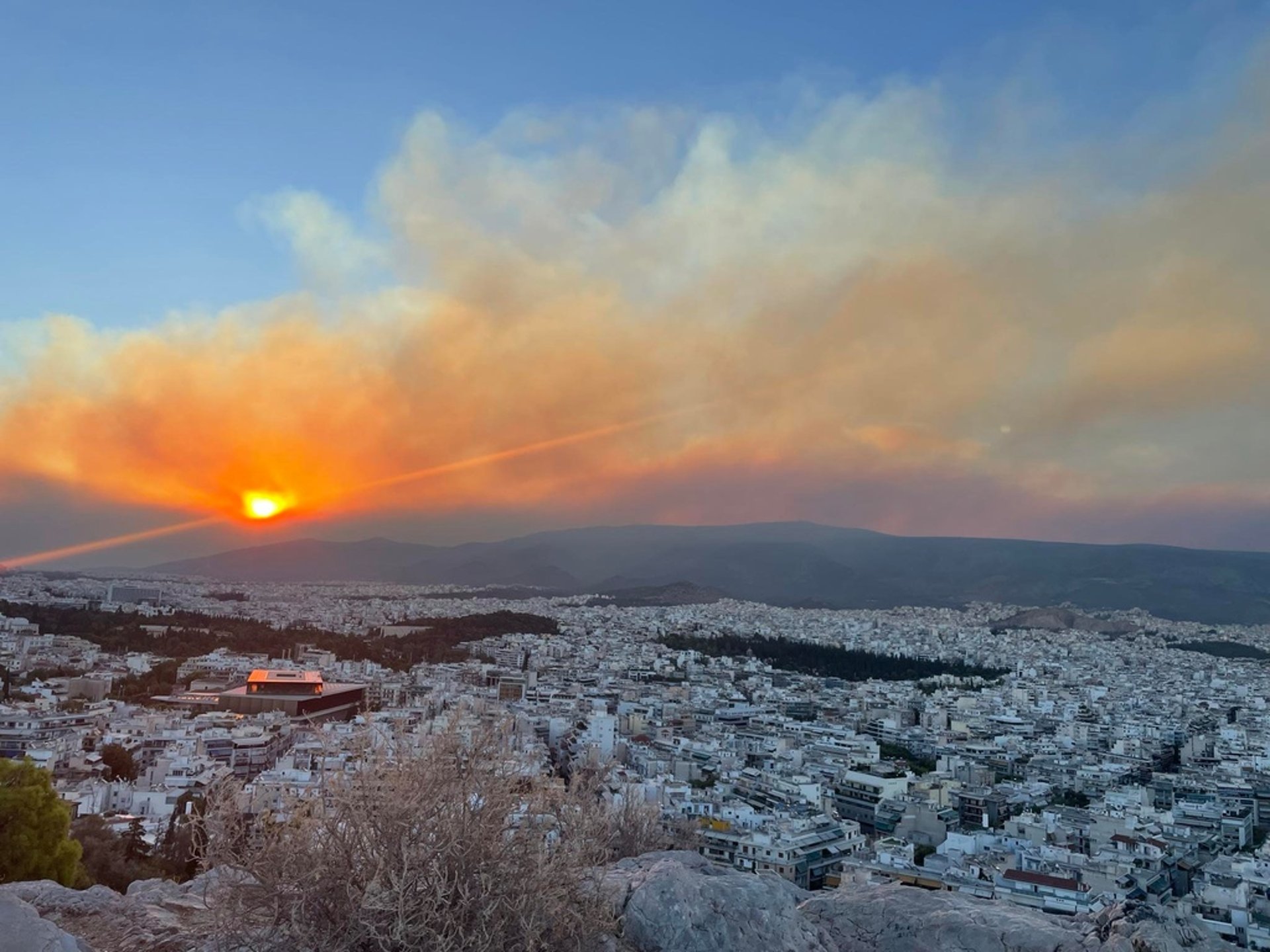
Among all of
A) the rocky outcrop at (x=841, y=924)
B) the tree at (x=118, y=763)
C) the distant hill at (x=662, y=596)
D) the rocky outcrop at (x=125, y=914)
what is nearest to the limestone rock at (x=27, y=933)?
the rocky outcrop at (x=125, y=914)

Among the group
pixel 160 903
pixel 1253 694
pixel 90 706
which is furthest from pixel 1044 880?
pixel 1253 694

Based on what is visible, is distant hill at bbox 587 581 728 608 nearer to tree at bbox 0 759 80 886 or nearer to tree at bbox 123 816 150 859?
tree at bbox 123 816 150 859

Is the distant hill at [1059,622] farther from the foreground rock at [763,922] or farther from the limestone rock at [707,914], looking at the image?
the limestone rock at [707,914]

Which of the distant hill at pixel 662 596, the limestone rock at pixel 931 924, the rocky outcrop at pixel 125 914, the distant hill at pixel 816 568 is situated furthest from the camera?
the distant hill at pixel 816 568

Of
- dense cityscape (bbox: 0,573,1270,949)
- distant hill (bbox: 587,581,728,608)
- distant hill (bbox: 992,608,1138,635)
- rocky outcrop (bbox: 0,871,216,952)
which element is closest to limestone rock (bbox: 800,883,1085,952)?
dense cityscape (bbox: 0,573,1270,949)

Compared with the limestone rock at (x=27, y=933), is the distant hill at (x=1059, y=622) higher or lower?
lower

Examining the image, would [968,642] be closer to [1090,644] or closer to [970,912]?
[1090,644]
